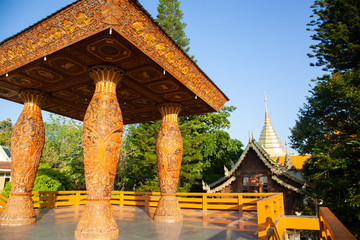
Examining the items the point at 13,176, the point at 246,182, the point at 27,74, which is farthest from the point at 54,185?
the point at 246,182

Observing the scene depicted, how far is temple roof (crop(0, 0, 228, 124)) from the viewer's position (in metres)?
3.93

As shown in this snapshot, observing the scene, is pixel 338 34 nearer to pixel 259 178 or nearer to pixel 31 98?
pixel 259 178

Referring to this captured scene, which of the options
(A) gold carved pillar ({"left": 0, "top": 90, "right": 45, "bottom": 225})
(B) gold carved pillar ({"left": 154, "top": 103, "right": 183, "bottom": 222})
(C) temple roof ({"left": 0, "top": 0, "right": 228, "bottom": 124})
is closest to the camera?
(C) temple roof ({"left": 0, "top": 0, "right": 228, "bottom": 124})

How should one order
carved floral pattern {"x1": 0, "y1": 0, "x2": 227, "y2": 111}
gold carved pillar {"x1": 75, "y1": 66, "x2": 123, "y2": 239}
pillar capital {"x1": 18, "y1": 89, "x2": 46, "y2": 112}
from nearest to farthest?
carved floral pattern {"x1": 0, "y1": 0, "x2": 227, "y2": 111} < gold carved pillar {"x1": 75, "y1": 66, "x2": 123, "y2": 239} < pillar capital {"x1": 18, "y1": 89, "x2": 46, "y2": 112}

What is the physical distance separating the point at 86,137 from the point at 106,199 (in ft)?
3.92

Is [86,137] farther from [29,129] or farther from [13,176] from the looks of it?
[13,176]

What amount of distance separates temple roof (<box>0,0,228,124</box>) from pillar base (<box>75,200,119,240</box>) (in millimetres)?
2719

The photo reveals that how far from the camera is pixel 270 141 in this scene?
27.8 metres

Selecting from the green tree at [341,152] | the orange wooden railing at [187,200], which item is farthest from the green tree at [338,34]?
the orange wooden railing at [187,200]

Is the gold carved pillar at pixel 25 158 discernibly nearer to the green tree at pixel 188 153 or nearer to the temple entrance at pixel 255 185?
the green tree at pixel 188 153

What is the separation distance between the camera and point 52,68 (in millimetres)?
5113

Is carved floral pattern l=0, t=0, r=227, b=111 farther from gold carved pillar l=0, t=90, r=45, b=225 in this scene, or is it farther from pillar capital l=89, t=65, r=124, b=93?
gold carved pillar l=0, t=90, r=45, b=225

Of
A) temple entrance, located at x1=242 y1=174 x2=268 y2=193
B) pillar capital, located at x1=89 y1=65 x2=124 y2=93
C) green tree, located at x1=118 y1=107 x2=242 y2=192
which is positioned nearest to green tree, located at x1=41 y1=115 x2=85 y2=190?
green tree, located at x1=118 y1=107 x2=242 y2=192

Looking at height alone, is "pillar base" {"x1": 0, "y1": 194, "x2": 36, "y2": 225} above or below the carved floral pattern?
below
